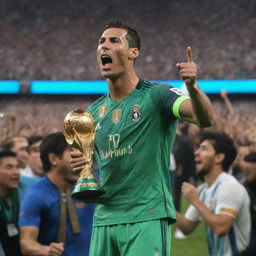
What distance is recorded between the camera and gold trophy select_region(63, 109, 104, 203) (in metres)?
4.03

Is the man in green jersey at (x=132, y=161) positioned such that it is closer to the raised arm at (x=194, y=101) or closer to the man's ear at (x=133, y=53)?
the man's ear at (x=133, y=53)

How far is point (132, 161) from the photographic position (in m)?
4.14

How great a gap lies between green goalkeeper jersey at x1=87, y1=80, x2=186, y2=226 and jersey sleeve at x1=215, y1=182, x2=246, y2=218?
199 cm

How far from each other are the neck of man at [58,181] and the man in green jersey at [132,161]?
1.36 m

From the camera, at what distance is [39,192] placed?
5.51 metres

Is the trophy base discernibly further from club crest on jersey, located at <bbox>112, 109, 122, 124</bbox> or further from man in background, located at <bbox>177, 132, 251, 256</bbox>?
man in background, located at <bbox>177, 132, 251, 256</bbox>

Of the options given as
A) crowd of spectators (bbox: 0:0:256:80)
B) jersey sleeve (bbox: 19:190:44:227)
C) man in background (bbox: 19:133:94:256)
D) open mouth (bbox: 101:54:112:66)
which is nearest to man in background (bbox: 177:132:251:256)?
man in background (bbox: 19:133:94:256)

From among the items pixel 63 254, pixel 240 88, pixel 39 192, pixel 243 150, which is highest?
pixel 240 88

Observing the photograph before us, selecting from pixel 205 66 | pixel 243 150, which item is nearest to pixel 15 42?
pixel 205 66

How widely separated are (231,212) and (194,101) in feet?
8.55

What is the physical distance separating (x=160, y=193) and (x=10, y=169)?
7.80 feet

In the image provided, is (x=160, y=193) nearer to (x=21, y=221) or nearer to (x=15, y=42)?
(x=21, y=221)

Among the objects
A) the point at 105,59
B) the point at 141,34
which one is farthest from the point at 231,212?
the point at 141,34

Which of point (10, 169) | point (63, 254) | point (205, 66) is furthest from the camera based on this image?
point (205, 66)
